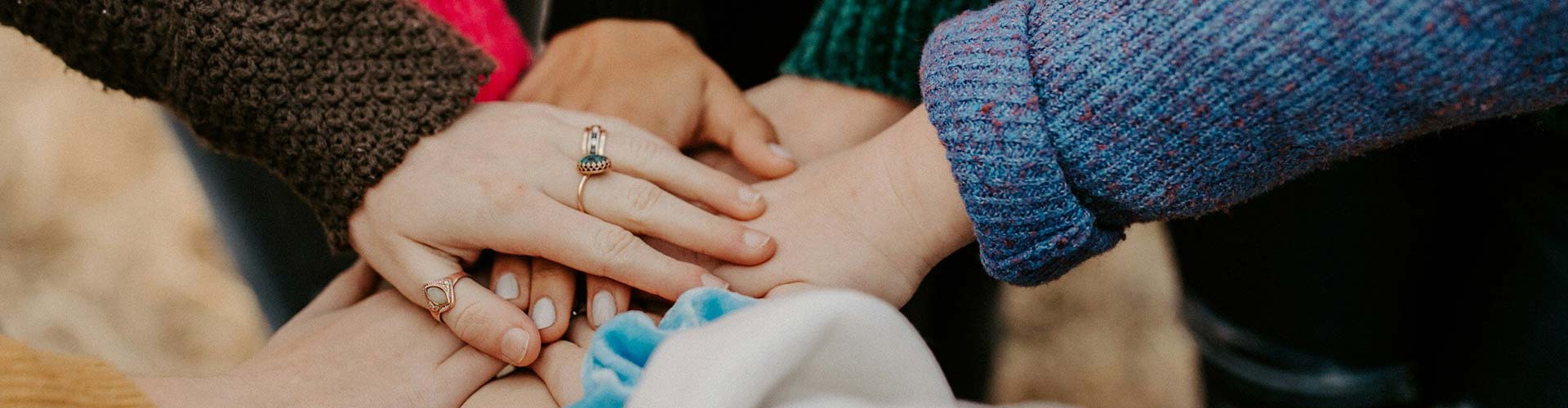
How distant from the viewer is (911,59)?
0.74 metres

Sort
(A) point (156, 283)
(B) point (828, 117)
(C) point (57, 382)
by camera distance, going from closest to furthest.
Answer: (C) point (57, 382) → (B) point (828, 117) → (A) point (156, 283)

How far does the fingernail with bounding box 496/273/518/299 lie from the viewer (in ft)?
2.10

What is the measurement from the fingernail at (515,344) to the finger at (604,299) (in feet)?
0.18

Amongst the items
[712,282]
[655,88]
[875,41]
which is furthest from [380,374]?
[875,41]

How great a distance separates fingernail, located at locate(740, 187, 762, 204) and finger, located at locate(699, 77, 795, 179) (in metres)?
0.06

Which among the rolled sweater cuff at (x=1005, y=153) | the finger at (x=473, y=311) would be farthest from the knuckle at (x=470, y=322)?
the rolled sweater cuff at (x=1005, y=153)

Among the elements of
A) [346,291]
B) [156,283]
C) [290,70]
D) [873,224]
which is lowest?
[156,283]

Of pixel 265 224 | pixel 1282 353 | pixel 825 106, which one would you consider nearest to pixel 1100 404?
pixel 1282 353

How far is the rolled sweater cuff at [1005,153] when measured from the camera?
1.60 feet

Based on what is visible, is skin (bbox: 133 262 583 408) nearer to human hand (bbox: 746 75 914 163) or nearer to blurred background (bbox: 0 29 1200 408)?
human hand (bbox: 746 75 914 163)

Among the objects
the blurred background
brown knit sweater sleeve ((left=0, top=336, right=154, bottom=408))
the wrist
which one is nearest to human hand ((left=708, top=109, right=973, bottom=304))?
the wrist

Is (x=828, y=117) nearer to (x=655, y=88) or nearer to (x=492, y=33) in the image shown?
(x=655, y=88)

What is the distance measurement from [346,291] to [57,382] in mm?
328

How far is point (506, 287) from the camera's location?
64cm
